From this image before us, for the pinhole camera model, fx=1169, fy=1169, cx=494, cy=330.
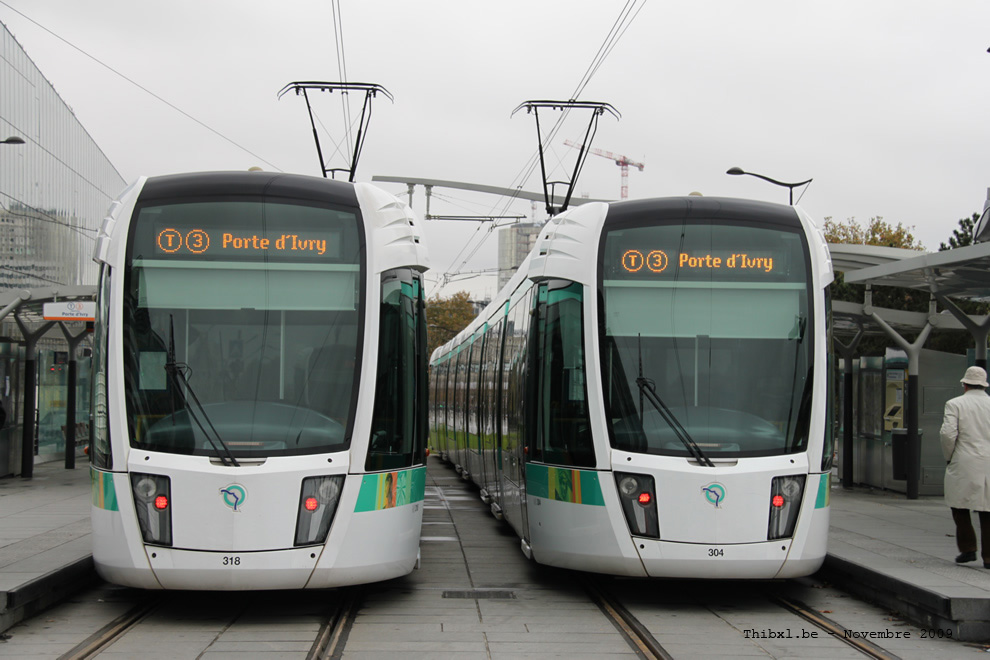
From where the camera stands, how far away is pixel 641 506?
8.90m

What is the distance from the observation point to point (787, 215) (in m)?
9.68

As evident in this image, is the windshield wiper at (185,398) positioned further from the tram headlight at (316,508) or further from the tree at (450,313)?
the tree at (450,313)

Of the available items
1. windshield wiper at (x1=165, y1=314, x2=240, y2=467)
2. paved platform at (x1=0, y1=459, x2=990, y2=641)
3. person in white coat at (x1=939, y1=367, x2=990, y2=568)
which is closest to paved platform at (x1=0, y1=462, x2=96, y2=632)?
paved platform at (x1=0, y1=459, x2=990, y2=641)

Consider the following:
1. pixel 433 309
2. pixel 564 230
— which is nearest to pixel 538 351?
pixel 564 230

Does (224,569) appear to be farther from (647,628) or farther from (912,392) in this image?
(912,392)

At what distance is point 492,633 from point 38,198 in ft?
74.8

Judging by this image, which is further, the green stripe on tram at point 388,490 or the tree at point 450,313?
the tree at point 450,313

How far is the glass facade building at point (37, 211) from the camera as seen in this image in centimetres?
2206

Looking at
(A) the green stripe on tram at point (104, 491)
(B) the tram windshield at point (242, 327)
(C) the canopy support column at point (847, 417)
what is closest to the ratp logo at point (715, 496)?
(B) the tram windshield at point (242, 327)

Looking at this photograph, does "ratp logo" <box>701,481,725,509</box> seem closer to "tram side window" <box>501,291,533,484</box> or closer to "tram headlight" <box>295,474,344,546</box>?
"tram side window" <box>501,291,533,484</box>

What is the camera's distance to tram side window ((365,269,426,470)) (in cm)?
877

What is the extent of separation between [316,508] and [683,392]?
3.00m

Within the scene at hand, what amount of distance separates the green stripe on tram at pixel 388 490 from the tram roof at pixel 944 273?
6.42 metres

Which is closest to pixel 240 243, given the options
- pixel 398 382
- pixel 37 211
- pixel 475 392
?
pixel 398 382
